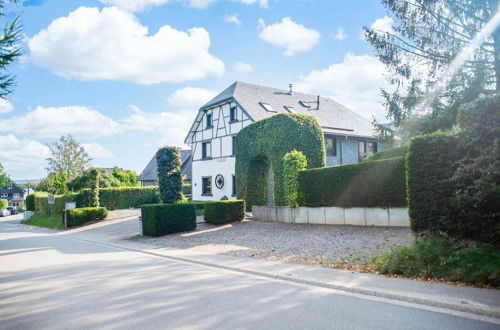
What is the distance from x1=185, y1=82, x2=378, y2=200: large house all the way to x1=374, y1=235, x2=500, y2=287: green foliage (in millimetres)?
21533

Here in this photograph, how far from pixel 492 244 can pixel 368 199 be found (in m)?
7.18

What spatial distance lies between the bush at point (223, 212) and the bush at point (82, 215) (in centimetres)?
1057

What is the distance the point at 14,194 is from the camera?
105m

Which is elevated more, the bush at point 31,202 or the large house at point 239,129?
the large house at point 239,129

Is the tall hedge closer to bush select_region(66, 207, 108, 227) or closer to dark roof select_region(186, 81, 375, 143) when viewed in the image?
dark roof select_region(186, 81, 375, 143)

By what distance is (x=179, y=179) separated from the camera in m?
18.9

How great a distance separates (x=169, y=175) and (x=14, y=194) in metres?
108

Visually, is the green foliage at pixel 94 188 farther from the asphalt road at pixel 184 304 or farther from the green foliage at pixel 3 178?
the green foliage at pixel 3 178

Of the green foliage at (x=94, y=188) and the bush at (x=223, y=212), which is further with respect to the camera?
the green foliage at (x=94, y=188)

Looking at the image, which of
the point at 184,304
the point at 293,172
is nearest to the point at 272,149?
the point at 293,172

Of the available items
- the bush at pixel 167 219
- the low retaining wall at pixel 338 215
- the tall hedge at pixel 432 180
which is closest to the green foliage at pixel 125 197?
the bush at pixel 167 219

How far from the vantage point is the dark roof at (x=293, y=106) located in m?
30.4

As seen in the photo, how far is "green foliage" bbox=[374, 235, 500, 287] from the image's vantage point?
633 cm

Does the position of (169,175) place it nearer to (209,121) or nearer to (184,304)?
(184,304)
